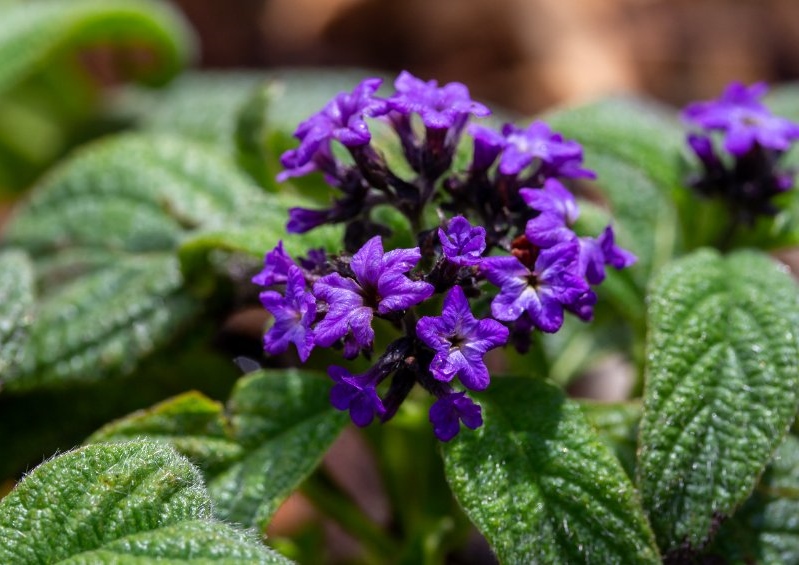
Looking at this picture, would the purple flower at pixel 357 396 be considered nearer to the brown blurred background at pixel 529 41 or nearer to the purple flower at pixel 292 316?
the purple flower at pixel 292 316

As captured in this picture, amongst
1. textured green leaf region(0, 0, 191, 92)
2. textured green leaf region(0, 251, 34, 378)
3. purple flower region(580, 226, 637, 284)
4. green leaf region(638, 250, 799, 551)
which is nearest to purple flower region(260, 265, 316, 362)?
purple flower region(580, 226, 637, 284)

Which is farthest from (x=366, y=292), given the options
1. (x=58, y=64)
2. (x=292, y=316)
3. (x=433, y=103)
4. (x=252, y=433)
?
(x=58, y=64)

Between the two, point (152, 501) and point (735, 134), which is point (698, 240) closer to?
point (735, 134)

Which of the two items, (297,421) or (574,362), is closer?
(297,421)

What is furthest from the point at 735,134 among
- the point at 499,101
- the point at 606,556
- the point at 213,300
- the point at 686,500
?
the point at 499,101

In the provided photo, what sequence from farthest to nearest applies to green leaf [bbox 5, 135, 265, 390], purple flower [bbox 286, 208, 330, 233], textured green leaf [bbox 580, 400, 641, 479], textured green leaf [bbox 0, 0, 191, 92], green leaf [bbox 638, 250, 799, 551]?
textured green leaf [bbox 0, 0, 191, 92] → green leaf [bbox 5, 135, 265, 390] → textured green leaf [bbox 580, 400, 641, 479] → purple flower [bbox 286, 208, 330, 233] → green leaf [bbox 638, 250, 799, 551]

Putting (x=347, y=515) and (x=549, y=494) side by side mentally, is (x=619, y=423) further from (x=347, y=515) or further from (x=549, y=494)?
(x=347, y=515)

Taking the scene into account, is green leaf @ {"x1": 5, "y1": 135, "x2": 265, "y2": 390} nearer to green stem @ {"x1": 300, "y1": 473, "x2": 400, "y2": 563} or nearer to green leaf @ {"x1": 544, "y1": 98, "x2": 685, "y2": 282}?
green stem @ {"x1": 300, "y1": 473, "x2": 400, "y2": 563}
